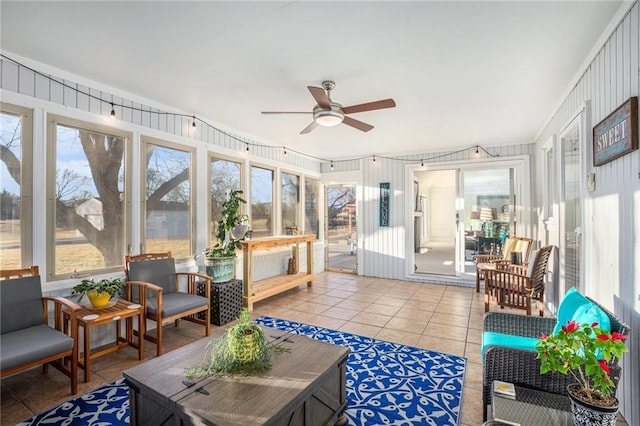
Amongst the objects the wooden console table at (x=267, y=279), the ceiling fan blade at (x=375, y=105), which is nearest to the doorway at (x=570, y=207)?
the ceiling fan blade at (x=375, y=105)

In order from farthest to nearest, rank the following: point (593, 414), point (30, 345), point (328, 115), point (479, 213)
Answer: point (479, 213) < point (328, 115) < point (30, 345) < point (593, 414)

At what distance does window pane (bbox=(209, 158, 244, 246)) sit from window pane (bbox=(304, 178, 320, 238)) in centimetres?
218

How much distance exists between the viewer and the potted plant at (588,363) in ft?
4.24

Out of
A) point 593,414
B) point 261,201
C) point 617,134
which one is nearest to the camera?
point 593,414

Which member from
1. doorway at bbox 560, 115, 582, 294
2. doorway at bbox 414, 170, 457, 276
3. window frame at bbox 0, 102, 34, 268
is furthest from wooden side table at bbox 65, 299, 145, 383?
doorway at bbox 414, 170, 457, 276

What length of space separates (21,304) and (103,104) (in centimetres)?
203

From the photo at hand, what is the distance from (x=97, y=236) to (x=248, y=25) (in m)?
2.60

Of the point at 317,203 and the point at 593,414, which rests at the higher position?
the point at 317,203

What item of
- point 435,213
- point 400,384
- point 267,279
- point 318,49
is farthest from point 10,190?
point 435,213

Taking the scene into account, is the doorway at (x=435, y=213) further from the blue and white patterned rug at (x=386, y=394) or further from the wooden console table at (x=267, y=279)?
the blue and white patterned rug at (x=386, y=394)

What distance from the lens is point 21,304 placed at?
2.47 metres

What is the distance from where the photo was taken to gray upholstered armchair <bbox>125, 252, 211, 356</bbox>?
3.00m

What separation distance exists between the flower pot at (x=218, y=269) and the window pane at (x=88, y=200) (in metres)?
0.99

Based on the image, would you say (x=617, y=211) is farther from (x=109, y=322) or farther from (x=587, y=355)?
(x=109, y=322)
